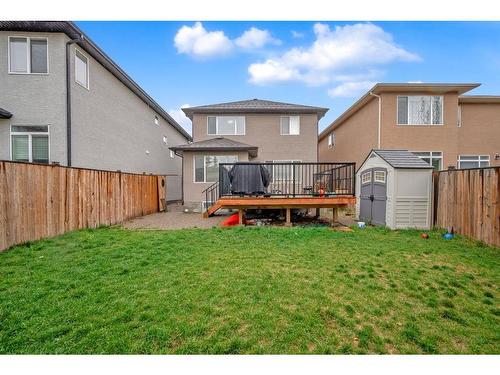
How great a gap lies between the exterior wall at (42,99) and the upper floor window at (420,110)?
50.2 feet

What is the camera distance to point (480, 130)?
552 inches

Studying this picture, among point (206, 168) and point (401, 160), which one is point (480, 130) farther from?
point (206, 168)

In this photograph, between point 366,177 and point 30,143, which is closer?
point 30,143

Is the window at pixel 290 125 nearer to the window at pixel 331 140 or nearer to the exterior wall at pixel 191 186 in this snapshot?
the exterior wall at pixel 191 186

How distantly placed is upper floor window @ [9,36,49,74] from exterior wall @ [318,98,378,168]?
15.0 m

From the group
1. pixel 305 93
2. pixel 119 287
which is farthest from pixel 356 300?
pixel 305 93

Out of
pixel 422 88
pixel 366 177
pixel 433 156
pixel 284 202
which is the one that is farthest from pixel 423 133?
pixel 284 202

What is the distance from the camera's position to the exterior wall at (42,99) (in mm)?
8609

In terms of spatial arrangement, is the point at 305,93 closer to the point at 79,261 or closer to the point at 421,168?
the point at 421,168

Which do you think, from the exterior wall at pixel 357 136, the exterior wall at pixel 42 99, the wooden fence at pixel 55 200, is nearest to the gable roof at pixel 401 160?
the exterior wall at pixel 357 136

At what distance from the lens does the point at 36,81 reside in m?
8.67

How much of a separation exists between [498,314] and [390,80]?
1259cm

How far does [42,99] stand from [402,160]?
A: 1293 cm

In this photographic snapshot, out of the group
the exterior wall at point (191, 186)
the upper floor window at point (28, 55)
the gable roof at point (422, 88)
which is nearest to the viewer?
the upper floor window at point (28, 55)
